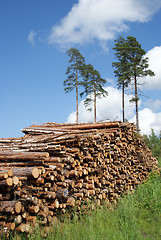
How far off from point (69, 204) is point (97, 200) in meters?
1.55

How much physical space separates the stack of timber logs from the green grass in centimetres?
40

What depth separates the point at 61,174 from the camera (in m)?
6.08

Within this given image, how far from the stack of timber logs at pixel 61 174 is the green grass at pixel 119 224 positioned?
1.33 ft

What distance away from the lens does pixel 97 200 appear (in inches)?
291

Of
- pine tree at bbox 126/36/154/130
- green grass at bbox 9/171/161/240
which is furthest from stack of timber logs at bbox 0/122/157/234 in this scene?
pine tree at bbox 126/36/154/130

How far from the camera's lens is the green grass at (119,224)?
5.08 m

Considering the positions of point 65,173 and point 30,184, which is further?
point 65,173

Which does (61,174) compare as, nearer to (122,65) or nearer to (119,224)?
(119,224)

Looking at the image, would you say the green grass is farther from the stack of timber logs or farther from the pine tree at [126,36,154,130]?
the pine tree at [126,36,154,130]

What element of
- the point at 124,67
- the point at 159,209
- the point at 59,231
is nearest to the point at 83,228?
the point at 59,231

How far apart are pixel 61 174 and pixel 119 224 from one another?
2.04 meters

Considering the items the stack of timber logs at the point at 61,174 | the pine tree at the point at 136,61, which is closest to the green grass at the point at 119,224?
the stack of timber logs at the point at 61,174

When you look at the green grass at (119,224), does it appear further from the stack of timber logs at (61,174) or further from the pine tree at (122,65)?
the pine tree at (122,65)

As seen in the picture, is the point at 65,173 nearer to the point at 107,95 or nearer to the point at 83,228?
the point at 83,228
